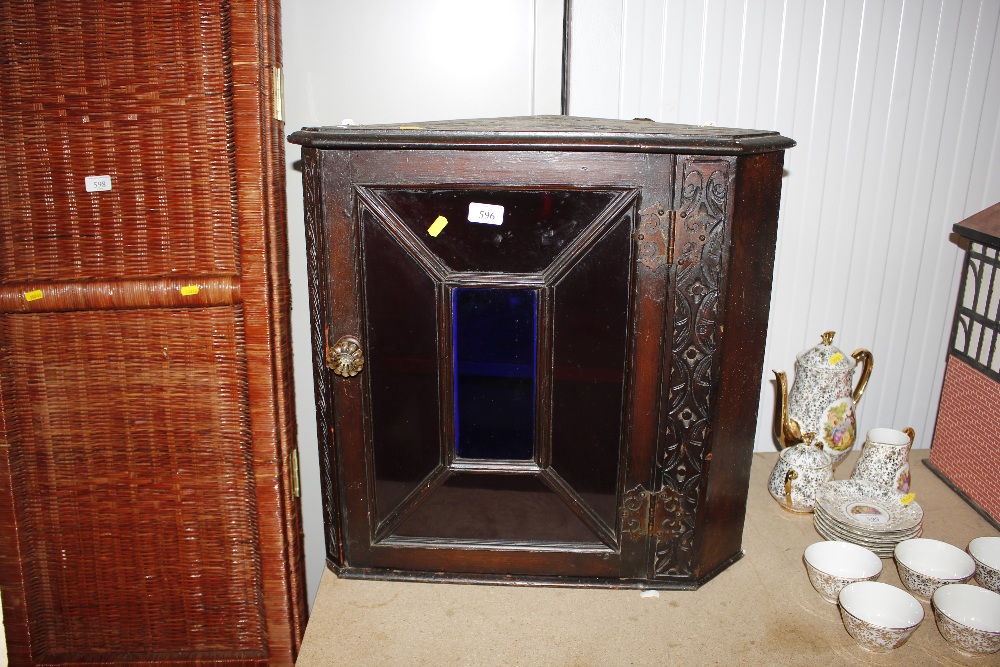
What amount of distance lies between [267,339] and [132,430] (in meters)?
0.26

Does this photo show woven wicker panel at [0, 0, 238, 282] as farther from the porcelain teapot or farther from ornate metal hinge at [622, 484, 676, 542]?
the porcelain teapot

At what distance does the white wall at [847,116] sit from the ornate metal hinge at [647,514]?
627 millimetres

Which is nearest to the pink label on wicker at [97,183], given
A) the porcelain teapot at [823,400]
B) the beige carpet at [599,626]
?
the beige carpet at [599,626]

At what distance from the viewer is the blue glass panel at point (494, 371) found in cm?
113

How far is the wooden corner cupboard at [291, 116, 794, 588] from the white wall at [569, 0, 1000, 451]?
0.36 metres

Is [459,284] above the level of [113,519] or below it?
above

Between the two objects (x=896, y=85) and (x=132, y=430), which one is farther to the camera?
(x=896, y=85)

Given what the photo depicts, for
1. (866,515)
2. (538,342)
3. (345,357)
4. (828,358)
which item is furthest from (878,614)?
(345,357)

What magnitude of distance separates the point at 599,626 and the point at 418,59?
1.05m

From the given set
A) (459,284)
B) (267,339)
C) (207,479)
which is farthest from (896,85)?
(207,479)

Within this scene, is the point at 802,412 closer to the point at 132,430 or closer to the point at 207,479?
the point at 207,479

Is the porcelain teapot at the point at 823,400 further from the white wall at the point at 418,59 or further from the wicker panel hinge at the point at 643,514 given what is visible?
the white wall at the point at 418,59

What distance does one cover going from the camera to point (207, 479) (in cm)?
123

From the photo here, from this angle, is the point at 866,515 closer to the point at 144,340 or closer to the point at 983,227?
the point at 983,227
